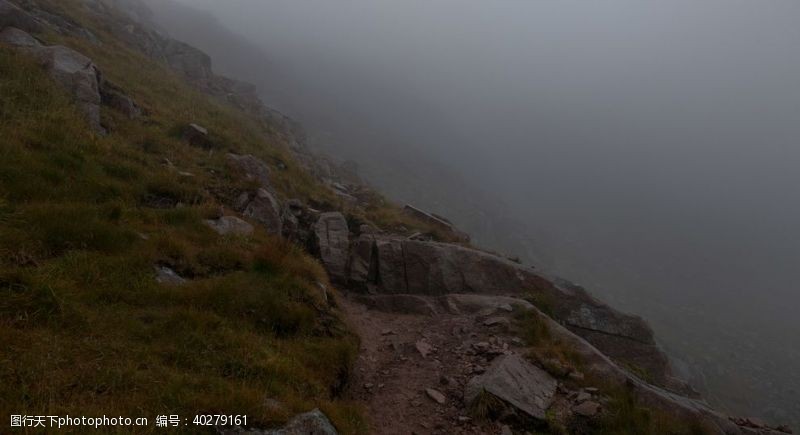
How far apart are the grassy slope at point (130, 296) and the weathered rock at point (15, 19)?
18.9 ft

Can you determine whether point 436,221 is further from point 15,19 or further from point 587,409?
point 15,19

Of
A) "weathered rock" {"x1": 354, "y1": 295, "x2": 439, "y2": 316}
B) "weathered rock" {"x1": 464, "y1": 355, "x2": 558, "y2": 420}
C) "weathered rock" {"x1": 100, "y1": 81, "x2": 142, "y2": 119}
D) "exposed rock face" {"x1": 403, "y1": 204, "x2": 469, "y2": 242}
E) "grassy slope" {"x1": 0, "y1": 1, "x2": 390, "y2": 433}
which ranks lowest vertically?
"weathered rock" {"x1": 354, "y1": 295, "x2": 439, "y2": 316}

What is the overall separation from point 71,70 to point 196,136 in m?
4.21

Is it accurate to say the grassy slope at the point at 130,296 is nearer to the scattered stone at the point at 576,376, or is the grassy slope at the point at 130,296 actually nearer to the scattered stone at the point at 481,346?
the scattered stone at the point at 481,346

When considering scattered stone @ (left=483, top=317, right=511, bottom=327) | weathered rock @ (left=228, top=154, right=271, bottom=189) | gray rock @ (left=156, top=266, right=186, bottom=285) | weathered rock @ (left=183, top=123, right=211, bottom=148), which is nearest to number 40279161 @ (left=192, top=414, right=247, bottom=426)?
gray rock @ (left=156, top=266, right=186, bottom=285)

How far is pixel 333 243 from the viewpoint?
1545 centimetres

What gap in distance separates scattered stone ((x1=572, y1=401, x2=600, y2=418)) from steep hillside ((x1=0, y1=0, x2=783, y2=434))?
4 cm

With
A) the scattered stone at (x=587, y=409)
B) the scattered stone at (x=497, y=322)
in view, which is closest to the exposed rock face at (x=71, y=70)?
the scattered stone at (x=497, y=322)

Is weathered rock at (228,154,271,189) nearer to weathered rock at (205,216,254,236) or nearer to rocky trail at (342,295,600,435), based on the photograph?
weathered rock at (205,216,254,236)

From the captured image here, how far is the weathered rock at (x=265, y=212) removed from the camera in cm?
1350

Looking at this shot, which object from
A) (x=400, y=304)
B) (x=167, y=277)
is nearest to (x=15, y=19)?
(x=167, y=277)

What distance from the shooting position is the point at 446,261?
53.6 ft

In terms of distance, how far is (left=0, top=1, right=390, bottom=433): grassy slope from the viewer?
5.56 m

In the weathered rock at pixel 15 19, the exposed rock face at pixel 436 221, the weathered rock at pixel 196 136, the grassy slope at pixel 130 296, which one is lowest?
the exposed rock face at pixel 436 221
